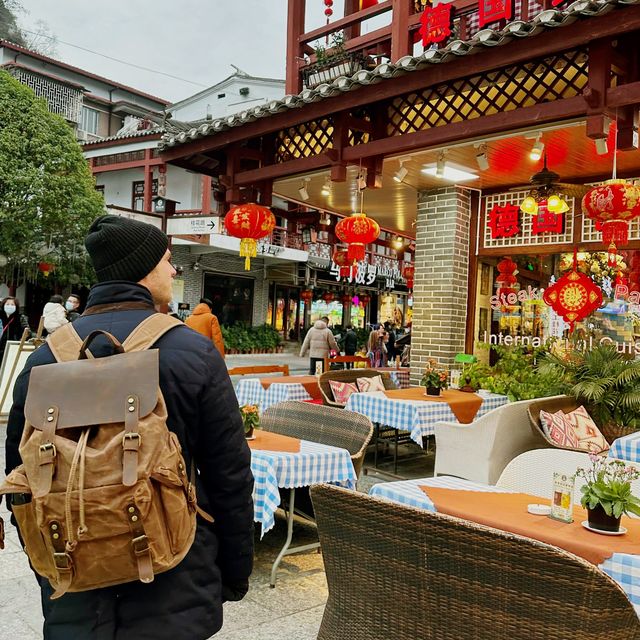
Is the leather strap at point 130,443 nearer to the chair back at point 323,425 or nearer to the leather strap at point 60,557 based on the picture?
the leather strap at point 60,557

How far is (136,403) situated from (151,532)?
0.31 metres

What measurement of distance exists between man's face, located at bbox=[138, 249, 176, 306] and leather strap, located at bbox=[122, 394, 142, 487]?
45 centimetres

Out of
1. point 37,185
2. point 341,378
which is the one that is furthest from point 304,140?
point 37,185

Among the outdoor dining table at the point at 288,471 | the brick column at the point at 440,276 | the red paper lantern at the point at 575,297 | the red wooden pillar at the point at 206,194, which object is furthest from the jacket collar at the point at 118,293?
the red wooden pillar at the point at 206,194

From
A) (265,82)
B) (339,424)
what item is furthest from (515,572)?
(265,82)

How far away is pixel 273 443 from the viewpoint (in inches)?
170

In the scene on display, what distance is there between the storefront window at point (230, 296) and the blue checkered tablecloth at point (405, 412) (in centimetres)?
1754

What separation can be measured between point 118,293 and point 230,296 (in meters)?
23.4

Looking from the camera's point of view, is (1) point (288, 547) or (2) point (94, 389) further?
(1) point (288, 547)

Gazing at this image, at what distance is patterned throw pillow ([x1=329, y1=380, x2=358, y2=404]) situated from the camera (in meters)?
7.97

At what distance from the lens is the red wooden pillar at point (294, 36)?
30.1 ft

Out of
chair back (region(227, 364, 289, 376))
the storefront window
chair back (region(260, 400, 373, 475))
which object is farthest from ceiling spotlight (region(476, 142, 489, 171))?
the storefront window

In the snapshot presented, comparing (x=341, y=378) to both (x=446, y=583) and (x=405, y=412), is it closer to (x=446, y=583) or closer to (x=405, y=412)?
(x=405, y=412)

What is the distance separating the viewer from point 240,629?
327cm
